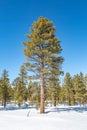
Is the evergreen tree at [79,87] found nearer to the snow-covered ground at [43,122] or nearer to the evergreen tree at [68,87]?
the evergreen tree at [68,87]

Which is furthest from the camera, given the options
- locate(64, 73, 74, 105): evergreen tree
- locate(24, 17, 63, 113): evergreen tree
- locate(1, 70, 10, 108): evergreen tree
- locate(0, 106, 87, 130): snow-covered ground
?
locate(64, 73, 74, 105): evergreen tree

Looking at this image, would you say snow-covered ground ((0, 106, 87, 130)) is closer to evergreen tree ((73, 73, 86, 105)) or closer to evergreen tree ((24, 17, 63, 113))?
evergreen tree ((24, 17, 63, 113))

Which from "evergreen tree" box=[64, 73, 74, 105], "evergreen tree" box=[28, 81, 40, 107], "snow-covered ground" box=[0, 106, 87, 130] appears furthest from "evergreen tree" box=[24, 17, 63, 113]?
"evergreen tree" box=[64, 73, 74, 105]

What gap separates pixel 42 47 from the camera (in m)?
25.0

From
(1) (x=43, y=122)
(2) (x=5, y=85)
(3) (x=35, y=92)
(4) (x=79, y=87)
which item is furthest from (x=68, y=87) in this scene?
(1) (x=43, y=122)

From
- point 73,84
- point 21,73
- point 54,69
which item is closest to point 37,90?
point 54,69

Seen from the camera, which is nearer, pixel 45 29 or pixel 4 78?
pixel 45 29

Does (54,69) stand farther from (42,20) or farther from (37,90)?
(42,20)

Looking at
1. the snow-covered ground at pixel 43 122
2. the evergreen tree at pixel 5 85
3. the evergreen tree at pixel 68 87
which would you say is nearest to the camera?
the snow-covered ground at pixel 43 122

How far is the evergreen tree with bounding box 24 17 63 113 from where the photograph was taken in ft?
80.0

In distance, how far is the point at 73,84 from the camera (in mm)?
61219

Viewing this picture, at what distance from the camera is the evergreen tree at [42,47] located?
2438cm

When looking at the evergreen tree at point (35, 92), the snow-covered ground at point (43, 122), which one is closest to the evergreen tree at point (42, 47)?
the evergreen tree at point (35, 92)

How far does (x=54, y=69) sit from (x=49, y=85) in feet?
7.03
